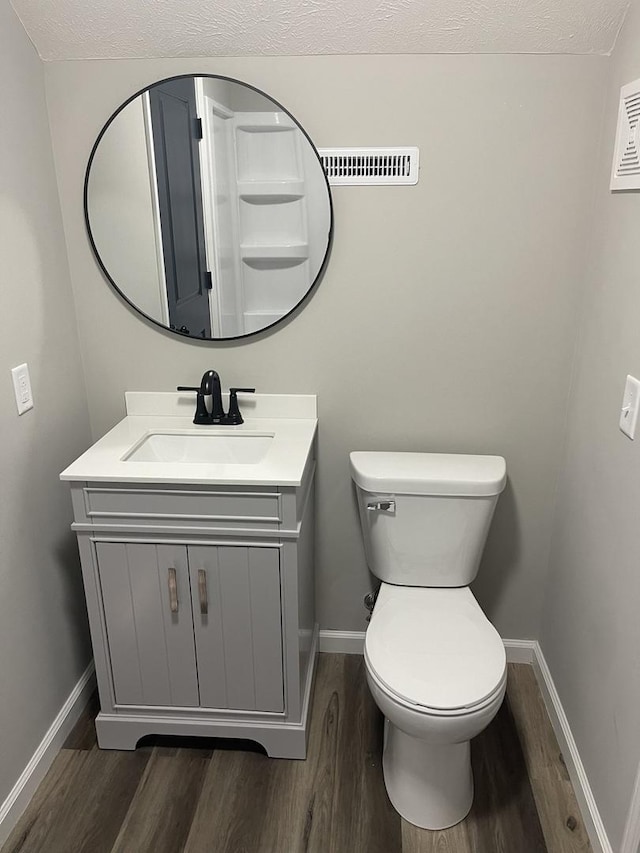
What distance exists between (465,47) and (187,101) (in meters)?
0.75

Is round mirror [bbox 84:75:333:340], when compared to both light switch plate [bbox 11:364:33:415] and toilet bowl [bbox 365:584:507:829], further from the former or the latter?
toilet bowl [bbox 365:584:507:829]

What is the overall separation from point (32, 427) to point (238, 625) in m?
0.77

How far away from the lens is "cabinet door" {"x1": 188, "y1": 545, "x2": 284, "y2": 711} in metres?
1.74

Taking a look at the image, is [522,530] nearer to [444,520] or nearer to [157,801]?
[444,520]

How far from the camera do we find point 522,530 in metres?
2.15

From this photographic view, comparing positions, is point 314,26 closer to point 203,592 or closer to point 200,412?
point 200,412

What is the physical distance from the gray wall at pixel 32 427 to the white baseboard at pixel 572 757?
4.82ft

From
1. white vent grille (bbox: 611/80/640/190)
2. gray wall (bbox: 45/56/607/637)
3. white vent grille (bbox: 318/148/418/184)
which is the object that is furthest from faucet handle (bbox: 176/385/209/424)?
white vent grille (bbox: 611/80/640/190)

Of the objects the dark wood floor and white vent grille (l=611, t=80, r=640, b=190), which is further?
the dark wood floor

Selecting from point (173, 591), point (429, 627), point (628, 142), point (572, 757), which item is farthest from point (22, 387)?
point (572, 757)

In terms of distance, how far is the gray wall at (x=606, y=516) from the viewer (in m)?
1.49

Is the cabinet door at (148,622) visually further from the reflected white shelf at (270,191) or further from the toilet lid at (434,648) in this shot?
the reflected white shelf at (270,191)

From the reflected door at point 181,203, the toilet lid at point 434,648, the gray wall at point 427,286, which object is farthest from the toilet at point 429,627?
the reflected door at point 181,203

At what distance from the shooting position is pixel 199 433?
6.53 ft
